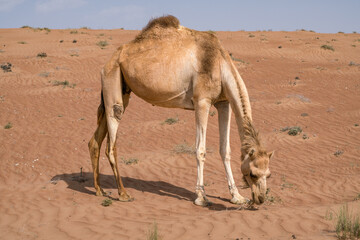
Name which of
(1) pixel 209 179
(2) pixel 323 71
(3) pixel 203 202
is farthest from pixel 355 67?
(3) pixel 203 202

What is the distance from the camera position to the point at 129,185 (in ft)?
27.9

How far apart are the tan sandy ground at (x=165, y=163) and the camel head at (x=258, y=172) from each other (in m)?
0.30

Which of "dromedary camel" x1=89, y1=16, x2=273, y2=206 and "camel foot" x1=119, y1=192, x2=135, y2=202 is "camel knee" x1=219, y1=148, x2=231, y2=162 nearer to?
"dromedary camel" x1=89, y1=16, x2=273, y2=206

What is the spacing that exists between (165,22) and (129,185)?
359 cm

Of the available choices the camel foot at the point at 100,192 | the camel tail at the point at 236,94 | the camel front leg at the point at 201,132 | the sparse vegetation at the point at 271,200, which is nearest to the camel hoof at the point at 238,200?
the sparse vegetation at the point at 271,200

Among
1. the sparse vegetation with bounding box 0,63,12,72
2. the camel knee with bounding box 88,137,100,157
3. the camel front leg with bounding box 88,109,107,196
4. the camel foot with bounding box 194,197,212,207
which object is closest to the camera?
the camel foot with bounding box 194,197,212,207

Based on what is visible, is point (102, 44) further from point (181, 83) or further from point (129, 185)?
point (181, 83)

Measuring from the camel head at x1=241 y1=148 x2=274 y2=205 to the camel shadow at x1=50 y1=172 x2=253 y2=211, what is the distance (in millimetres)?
1396

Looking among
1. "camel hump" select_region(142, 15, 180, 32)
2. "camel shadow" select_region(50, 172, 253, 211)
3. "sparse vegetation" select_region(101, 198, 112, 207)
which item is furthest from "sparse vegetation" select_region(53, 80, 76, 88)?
"sparse vegetation" select_region(101, 198, 112, 207)

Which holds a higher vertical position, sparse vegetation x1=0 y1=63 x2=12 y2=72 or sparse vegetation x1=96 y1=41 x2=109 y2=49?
sparse vegetation x1=96 y1=41 x2=109 y2=49

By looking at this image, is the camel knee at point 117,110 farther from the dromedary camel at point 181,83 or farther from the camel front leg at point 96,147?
the camel front leg at point 96,147

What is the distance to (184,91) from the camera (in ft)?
23.3

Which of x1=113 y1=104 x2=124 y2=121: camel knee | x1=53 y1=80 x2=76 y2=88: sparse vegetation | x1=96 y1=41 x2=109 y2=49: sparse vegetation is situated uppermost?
x1=96 y1=41 x2=109 y2=49: sparse vegetation

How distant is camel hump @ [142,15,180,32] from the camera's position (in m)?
7.58
